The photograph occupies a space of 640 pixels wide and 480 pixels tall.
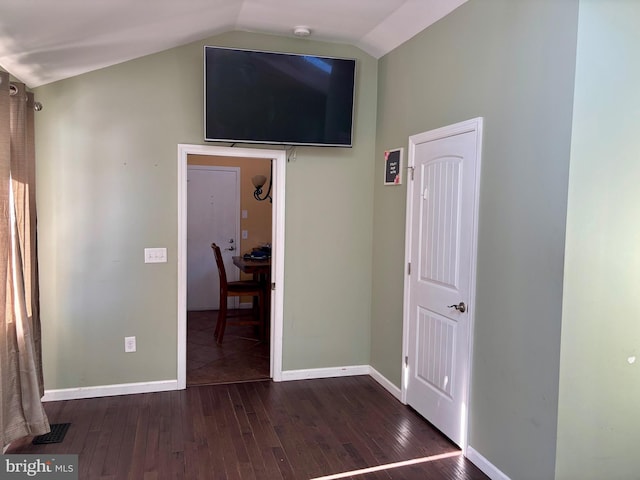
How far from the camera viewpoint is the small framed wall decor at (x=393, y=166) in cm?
364

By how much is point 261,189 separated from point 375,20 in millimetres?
3410

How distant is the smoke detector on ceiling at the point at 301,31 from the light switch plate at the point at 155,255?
2.03 meters

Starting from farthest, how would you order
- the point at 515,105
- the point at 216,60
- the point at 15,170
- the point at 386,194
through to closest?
the point at 386,194 < the point at 216,60 < the point at 15,170 < the point at 515,105

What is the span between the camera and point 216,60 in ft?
11.0

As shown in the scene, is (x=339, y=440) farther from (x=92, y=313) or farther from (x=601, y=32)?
(x=601, y=32)

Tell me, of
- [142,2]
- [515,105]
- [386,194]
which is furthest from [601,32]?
[142,2]

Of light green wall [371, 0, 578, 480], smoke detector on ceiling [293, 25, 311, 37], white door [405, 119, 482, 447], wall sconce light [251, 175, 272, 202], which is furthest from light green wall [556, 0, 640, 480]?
wall sconce light [251, 175, 272, 202]

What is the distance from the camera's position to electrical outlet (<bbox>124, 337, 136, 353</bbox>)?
3.60m

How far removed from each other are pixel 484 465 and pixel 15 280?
2945 mm

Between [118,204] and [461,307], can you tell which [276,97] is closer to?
[118,204]

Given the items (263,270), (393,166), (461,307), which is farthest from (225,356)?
(461,307)

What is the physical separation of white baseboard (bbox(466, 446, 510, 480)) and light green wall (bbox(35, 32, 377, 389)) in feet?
6.43

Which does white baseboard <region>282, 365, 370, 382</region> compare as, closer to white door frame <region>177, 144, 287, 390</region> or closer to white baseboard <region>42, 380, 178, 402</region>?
white door frame <region>177, 144, 287, 390</region>

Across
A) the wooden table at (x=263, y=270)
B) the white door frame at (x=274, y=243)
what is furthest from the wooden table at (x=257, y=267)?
the white door frame at (x=274, y=243)
